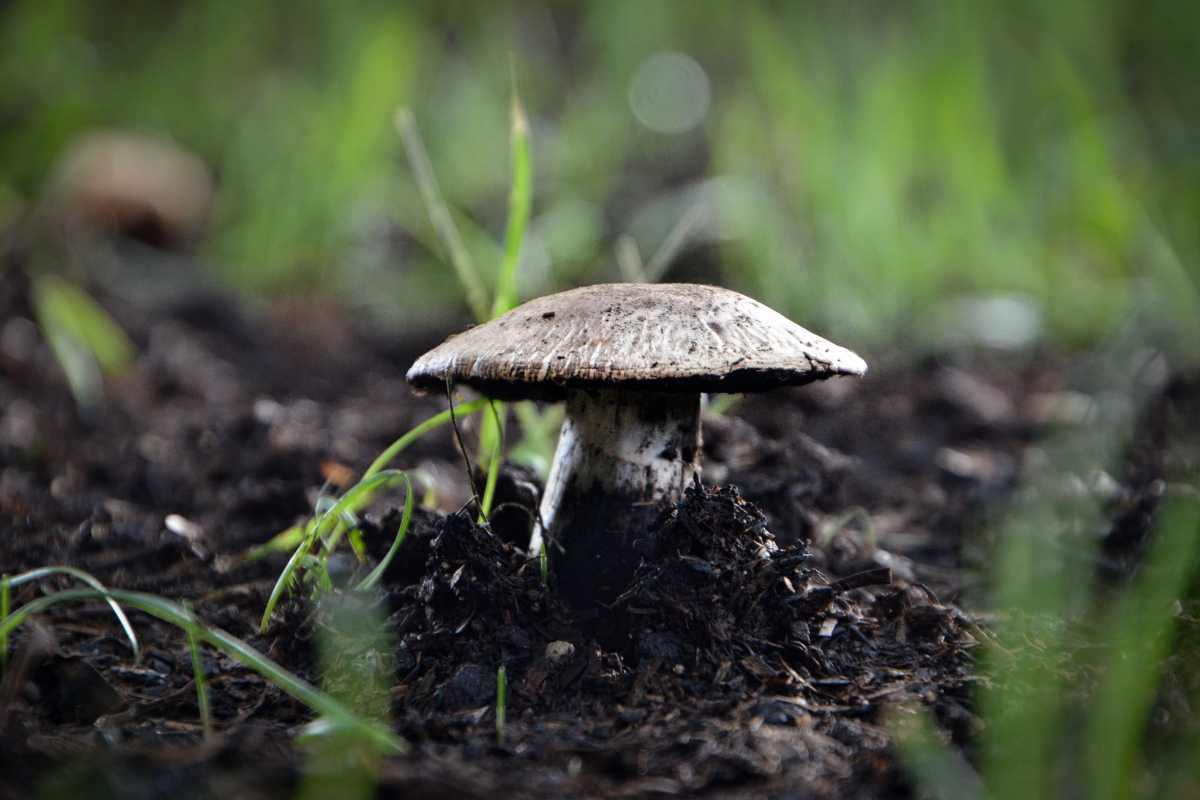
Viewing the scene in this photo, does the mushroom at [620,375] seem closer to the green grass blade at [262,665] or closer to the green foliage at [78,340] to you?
the green grass blade at [262,665]

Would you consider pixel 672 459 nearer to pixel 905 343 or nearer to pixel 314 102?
pixel 905 343

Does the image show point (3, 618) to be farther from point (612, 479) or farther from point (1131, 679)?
point (1131, 679)

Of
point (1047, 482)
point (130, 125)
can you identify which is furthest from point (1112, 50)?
point (130, 125)

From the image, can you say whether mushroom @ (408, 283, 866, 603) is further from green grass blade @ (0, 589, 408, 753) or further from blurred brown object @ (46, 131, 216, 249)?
blurred brown object @ (46, 131, 216, 249)

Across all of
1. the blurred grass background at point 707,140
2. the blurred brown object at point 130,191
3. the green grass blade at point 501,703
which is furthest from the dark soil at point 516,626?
the blurred brown object at point 130,191

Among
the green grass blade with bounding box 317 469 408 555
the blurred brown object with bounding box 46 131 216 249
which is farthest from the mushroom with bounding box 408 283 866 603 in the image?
the blurred brown object with bounding box 46 131 216 249

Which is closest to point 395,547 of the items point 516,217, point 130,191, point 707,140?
point 516,217
